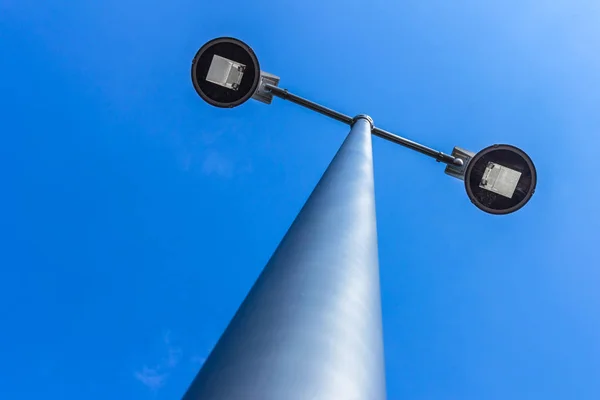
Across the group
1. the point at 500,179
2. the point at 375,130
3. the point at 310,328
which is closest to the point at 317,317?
the point at 310,328

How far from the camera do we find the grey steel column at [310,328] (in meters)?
2.13

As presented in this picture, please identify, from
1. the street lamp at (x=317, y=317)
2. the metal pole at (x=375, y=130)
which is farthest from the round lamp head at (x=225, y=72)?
the street lamp at (x=317, y=317)

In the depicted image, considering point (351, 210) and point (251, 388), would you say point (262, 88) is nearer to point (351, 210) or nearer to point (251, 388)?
point (351, 210)

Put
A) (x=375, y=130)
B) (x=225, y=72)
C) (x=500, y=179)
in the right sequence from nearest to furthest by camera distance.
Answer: (x=500, y=179), (x=225, y=72), (x=375, y=130)

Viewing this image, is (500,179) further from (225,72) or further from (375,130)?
(225,72)

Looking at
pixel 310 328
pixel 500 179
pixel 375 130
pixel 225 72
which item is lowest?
pixel 310 328

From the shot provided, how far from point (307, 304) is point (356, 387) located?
1.56 feet

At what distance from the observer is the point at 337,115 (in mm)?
8648

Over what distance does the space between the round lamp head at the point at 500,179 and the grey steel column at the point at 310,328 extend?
14.5ft

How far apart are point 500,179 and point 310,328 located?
5.99 m

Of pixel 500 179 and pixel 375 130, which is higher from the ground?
pixel 375 130

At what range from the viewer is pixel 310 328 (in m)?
2.42

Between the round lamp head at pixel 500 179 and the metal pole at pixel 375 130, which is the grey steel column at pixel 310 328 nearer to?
the round lamp head at pixel 500 179

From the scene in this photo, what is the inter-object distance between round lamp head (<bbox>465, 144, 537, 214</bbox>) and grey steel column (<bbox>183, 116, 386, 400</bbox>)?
441 cm
